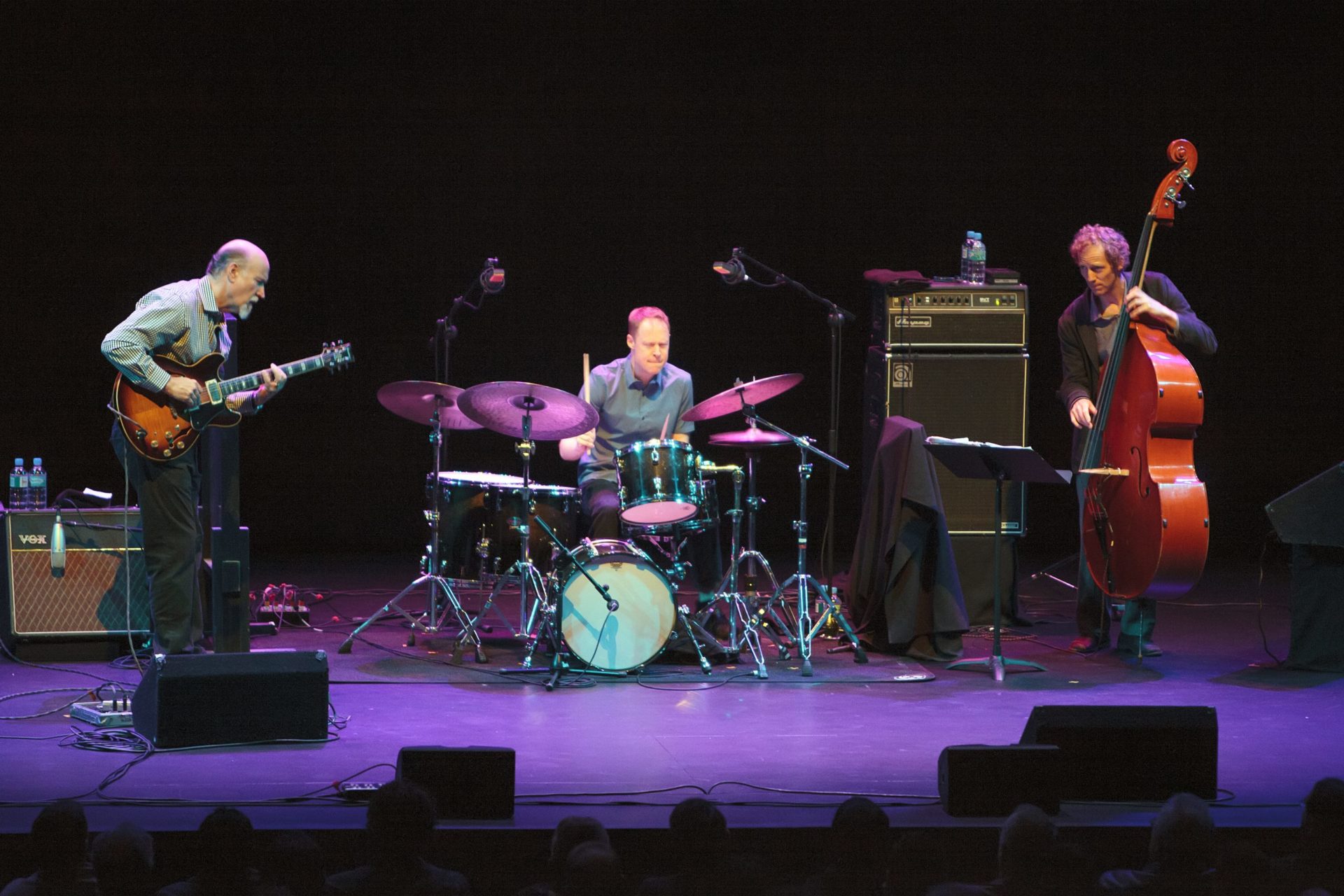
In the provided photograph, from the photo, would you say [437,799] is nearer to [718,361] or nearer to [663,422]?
[663,422]

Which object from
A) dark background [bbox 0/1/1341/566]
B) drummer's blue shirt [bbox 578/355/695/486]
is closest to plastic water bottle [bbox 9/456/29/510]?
dark background [bbox 0/1/1341/566]

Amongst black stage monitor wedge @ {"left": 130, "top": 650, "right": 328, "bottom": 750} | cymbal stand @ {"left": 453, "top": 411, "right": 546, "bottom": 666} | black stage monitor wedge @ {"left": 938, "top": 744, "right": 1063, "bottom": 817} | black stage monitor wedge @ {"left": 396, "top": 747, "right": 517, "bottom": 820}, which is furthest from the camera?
cymbal stand @ {"left": 453, "top": 411, "right": 546, "bottom": 666}

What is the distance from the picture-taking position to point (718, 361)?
9297 millimetres

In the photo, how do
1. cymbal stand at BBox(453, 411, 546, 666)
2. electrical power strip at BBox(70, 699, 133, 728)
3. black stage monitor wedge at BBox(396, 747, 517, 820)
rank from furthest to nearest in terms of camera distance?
1. cymbal stand at BBox(453, 411, 546, 666)
2. electrical power strip at BBox(70, 699, 133, 728)
3. black stage monitor wedge at BBox(396, 747, 517, 820)

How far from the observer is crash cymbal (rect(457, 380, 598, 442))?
19.6 ft

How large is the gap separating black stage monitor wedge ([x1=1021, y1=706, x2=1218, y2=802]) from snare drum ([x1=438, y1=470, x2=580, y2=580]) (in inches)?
107

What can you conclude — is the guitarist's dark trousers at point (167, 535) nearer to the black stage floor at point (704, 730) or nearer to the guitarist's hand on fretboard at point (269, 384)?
the guitarist's hand on fretboard at point (269, 384)


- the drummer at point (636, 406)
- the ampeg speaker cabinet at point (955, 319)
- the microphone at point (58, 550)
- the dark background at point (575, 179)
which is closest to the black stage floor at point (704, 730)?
the microphone at point (58, 550)

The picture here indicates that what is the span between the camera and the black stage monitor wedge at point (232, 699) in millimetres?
4770

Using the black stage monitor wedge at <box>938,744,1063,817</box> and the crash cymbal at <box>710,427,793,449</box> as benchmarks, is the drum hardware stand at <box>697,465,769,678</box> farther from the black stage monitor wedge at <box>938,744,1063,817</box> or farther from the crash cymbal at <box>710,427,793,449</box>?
the black stage monitor wedge at <box>938,744,1063,817</box>

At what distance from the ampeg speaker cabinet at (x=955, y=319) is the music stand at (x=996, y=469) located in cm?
102

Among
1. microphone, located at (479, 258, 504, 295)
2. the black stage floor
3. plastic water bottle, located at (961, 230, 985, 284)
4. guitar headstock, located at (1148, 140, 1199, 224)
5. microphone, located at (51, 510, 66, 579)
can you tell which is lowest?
the black stage floor

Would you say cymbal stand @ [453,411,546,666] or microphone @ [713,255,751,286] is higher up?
microphone @ [713,255,751,286]

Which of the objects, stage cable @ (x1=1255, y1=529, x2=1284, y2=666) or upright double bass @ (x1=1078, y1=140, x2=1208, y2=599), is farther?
stage cable @ (x1=1255, y1=529, x2=1284, y2=666)
